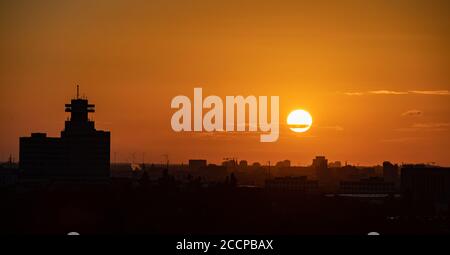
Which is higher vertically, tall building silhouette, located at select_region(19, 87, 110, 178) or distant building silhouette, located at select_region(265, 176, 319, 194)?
tall building silhouette, located at select_region(19, 87, 110, 178)

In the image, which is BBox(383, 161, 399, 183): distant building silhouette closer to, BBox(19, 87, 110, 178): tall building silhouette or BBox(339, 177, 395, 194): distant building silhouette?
BBox(339, 177, 395, 194): distant building silhouette

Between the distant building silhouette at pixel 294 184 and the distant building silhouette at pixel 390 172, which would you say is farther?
the distant building silhouette at pixel 390 172

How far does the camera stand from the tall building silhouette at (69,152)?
12131cm

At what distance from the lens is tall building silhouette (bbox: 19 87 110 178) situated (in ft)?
398

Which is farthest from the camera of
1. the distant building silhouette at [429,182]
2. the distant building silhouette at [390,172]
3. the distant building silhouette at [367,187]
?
the distant building silhouette at [390,172]

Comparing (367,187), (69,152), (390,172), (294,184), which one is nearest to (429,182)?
(367,187)

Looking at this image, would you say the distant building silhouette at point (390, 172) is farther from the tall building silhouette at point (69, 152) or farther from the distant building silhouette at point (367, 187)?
the tall building silhouette at point (69, 152)

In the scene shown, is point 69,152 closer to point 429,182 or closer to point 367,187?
point 367,187

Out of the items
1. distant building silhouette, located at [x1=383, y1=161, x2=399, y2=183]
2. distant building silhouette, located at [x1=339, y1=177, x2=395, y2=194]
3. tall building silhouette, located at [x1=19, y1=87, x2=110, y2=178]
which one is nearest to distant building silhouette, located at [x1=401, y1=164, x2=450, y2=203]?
distant building silhouette, located at [x1=339, y1=177, x2=395, y2=194]

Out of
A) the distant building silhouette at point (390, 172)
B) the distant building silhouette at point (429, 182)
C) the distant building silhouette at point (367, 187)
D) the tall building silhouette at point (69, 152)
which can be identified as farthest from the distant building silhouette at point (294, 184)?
the distant building silhouette at point (390, 172)

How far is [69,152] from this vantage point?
123562 mm

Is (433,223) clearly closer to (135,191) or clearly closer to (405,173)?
(135,191)
